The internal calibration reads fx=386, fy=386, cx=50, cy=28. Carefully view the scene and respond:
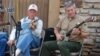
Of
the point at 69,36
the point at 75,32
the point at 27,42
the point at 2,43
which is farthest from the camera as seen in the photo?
the point at 2,43

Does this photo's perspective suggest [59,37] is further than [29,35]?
No

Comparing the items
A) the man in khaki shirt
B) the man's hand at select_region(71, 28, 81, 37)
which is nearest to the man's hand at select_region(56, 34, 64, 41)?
the man in khaki shirt

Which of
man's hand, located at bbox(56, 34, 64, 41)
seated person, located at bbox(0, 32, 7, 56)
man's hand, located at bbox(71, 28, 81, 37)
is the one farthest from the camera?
seated person, located at bbox(0, 32, 7, 56)

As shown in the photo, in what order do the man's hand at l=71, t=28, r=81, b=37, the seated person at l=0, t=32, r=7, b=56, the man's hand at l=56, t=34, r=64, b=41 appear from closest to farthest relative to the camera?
the man's hand at l=71, t=28, r=81, b=37
the man's hand at l=56, t=34, r=64, b=41
the seated person at l=0, t=32, r=7, b=56

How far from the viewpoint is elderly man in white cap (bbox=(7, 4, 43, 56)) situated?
651 cm

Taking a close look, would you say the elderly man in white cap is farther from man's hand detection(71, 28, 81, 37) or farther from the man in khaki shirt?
man's hand detection(71, 28, 81, 37)

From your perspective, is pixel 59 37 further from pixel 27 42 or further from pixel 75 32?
pixel 27 42

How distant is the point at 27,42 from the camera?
21.5 ft

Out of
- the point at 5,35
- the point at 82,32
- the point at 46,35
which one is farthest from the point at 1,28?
the point at 82,32

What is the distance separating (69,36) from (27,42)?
73cm

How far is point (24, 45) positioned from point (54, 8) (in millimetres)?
1325

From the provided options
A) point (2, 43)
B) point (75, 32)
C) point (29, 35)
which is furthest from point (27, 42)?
point (75, 32)

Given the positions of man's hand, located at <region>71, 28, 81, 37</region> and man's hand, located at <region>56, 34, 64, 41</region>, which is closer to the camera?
man's hand, located at <region>71, 28, 81, 37</region>

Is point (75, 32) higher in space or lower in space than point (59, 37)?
higher
